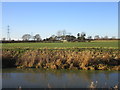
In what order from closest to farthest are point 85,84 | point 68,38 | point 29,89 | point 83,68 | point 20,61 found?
point 29,89 < point 85,84 < point 83,68 < point 20,61 < point 68,38

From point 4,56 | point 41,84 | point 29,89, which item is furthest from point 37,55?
point 29,89

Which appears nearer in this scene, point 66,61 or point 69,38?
point 66,61

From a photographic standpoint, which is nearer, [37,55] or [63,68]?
[63,68]

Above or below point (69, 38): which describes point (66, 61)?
below

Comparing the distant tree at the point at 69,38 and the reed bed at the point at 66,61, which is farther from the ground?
the distant tree at the point at 69,38

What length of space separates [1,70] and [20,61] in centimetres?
146

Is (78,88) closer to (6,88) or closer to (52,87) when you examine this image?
(52,87)

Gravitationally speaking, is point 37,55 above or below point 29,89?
above

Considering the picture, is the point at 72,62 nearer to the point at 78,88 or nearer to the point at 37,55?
the point at 37,55

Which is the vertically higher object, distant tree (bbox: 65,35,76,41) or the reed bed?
distant tree (bbox: 65,35,76,41)

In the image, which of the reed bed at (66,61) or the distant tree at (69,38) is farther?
the distant tree at (69,38)

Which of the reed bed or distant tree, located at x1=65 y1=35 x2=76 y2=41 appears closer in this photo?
the reed bed

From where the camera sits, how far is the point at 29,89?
283 inches

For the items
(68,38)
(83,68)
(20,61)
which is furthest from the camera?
(68,38)
